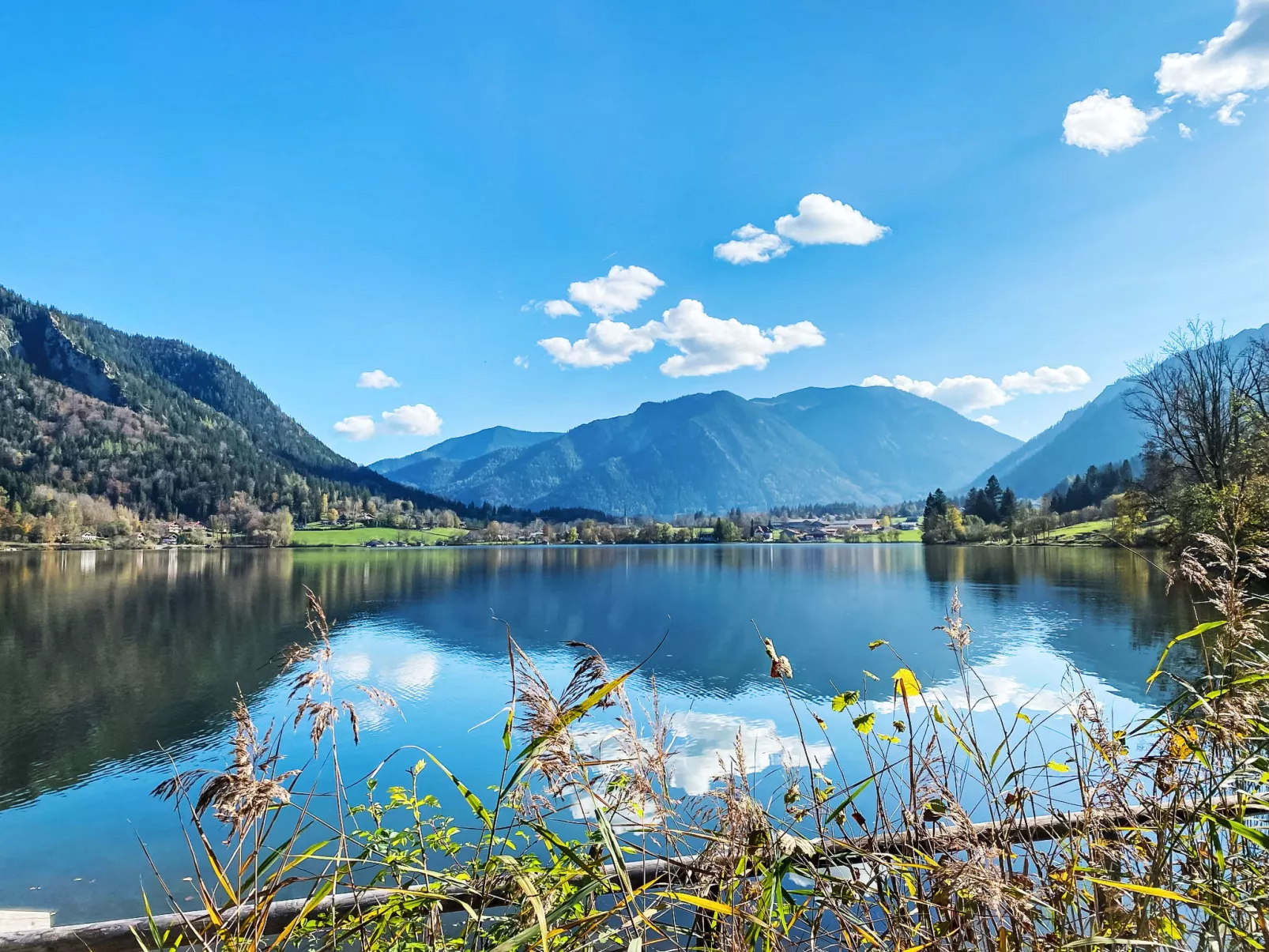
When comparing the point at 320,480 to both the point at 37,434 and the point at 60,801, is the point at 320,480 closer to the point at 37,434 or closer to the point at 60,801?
the point at 37,434

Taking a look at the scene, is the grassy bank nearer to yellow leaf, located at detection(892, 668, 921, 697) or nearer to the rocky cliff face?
the rocky cliff face

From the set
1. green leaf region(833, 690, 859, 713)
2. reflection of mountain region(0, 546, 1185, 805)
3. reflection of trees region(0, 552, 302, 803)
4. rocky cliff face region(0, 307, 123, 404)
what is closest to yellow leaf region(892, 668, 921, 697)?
green leaf region(833, 690, 859, 713)

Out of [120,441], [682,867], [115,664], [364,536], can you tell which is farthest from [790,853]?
[120,441]

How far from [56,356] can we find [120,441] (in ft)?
183

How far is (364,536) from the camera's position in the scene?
443 ft

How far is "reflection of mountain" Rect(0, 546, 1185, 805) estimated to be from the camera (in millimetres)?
14867

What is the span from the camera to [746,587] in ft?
141

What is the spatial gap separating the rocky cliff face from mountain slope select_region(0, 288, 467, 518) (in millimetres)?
217

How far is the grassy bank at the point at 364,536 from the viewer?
5074 inches

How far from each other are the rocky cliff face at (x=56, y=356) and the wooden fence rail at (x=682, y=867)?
21234cm

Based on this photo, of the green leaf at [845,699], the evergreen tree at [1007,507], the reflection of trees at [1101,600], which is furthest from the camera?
the evergreen tree at [1007,507]

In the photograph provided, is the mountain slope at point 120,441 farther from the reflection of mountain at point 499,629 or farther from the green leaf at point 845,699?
the green leaf at point 845,699

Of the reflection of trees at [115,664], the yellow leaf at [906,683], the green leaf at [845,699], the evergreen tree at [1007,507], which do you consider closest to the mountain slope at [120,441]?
the reflection of trees at [115,664]

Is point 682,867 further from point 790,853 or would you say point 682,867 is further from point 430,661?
point 430,661
